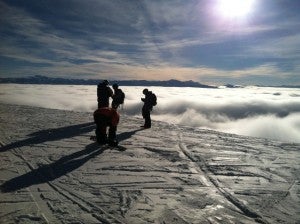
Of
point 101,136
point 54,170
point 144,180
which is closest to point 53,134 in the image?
point 101,136

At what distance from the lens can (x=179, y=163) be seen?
387 inches

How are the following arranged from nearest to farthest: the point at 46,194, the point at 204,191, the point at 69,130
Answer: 1. the point at 46,194
2. the point at 204,191
3. the point at 69,130

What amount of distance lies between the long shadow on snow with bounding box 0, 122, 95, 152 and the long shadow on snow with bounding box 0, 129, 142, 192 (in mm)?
2137

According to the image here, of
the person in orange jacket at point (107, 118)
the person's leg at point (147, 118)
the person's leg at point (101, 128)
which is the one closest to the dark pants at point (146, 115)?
the person's leg at point (147, 118)

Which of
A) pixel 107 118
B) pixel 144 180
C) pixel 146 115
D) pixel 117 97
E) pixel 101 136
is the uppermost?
pixel 117 97

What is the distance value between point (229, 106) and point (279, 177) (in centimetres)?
16097

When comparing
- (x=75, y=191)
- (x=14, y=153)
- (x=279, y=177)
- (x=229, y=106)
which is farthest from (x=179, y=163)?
(x=229, y=106)

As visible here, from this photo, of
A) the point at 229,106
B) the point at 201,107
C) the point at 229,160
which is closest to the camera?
the point at 229,160

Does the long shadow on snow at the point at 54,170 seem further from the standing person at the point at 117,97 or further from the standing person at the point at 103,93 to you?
the standing person at the point at 117,97

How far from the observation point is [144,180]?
798 cm

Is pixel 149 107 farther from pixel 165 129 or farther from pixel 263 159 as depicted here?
pixel 263 159

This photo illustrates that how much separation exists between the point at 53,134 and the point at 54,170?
5.26 m

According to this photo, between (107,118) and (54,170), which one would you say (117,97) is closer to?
(107,118)

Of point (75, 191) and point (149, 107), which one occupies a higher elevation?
point (149, 107)
